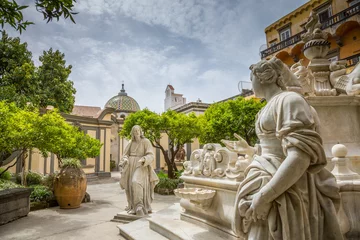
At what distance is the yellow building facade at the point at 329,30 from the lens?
45.2 ft

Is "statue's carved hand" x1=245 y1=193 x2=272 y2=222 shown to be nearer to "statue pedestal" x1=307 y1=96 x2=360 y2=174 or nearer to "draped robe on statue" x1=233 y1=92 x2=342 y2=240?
"draped robe on statue" x1=233 y1=92 x2=342 y2=240

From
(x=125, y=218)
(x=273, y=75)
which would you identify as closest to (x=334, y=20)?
(x=125, y=218)

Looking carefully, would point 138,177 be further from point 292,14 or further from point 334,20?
point 292,14

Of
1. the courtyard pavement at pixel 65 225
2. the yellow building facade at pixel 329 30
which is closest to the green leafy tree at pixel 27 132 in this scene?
the courtyard pavement at pixel 65 225

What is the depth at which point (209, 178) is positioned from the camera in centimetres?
312

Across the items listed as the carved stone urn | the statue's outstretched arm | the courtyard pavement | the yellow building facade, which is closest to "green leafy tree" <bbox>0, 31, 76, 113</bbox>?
the courtyard pavement

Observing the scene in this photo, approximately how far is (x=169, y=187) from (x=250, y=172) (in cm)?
1017

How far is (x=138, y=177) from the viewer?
18.0 feet

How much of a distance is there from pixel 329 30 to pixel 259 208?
17.0 meters

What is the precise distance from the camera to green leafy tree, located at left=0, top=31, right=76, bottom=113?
41.6 ft

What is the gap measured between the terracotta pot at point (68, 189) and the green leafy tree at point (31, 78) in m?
5.79

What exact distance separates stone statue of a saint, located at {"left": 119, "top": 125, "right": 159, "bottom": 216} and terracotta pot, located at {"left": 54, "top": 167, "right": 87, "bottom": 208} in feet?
9.55

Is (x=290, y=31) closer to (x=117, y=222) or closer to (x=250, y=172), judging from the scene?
(x=117, y=222)

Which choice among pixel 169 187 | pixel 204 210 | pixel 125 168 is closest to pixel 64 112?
pixel 169 187
